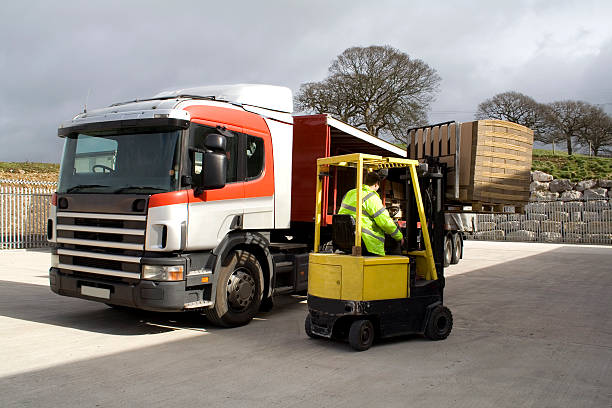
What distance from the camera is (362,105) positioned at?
37.0m

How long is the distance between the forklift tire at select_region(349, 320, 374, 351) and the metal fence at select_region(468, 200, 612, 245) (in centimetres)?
2122

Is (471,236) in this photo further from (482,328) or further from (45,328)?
(45,328)

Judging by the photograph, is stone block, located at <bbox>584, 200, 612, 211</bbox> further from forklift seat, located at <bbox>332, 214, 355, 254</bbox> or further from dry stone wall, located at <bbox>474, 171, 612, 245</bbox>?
forklift seat, located at <bbox>332, 214, 355, 254</bbox>

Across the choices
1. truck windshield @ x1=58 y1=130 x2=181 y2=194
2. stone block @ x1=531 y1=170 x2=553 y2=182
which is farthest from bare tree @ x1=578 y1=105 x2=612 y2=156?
truck windshield @ x1=58 y1=130 x2=181 y2=194

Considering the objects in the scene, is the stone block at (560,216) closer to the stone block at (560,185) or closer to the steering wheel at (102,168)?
the stone block at (560,185)

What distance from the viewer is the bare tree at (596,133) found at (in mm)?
46022

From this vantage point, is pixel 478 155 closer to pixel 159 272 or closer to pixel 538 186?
pixel 159 272

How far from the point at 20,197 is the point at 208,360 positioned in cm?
1518

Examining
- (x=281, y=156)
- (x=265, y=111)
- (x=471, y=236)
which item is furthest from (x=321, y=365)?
(x=471, y=236)

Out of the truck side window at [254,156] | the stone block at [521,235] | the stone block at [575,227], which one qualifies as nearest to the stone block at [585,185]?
the stone block at [575,227]

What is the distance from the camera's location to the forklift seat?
6047 mm

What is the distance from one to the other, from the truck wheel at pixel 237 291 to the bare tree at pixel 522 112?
44.3 m

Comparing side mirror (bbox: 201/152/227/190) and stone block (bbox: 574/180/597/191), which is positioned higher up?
stone block (bbox: 574/180/597/191)

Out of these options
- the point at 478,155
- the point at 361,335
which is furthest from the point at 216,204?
the point at 478,155
